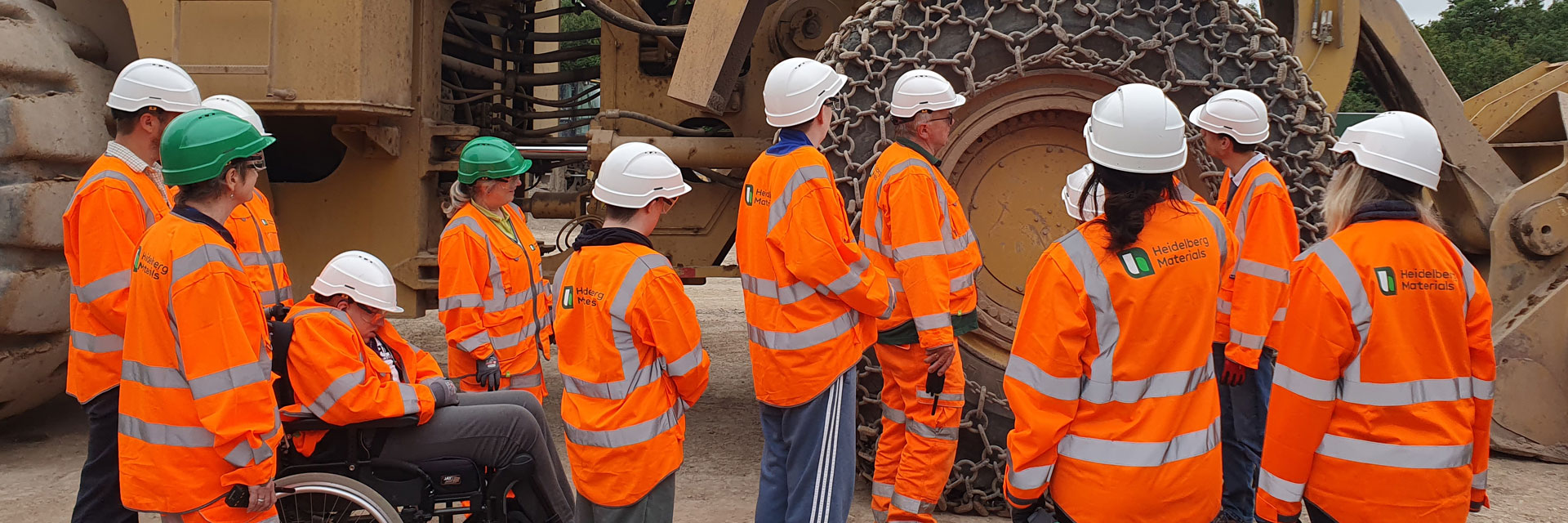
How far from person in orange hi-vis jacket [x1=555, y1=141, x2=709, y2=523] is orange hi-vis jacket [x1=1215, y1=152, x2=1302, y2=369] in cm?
210

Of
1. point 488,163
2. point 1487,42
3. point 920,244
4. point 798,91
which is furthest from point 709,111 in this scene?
point 1487,42

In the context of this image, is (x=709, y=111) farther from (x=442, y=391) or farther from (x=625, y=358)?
(x=625, y=358)

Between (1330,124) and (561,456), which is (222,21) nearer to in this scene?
(561,456)

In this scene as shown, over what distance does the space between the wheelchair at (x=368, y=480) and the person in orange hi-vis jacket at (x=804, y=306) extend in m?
0.94

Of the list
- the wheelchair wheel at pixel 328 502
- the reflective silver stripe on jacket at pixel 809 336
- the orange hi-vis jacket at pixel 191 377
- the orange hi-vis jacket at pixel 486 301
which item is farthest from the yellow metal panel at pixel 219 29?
the reflective silver stripe on jacket at pixel 809 336

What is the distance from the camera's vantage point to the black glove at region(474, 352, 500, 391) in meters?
4.51

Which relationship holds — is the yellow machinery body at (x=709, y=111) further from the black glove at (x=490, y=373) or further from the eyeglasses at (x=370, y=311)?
the eyeglasses at (x=370, y=311)

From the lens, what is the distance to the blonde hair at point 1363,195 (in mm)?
2490

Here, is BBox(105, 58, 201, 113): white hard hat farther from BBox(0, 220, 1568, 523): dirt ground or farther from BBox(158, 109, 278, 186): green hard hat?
BBox(0, 220, 1568, 523): dirt ground

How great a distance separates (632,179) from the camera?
3.02 m

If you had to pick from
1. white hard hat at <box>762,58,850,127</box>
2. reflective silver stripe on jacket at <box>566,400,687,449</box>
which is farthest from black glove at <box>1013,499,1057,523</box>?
white hard hat at <box>762,58,850,127</box>

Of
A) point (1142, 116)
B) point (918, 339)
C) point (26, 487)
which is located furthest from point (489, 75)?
point (1142, 116)

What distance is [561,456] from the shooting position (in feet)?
17.5

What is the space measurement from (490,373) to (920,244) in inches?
78.4
